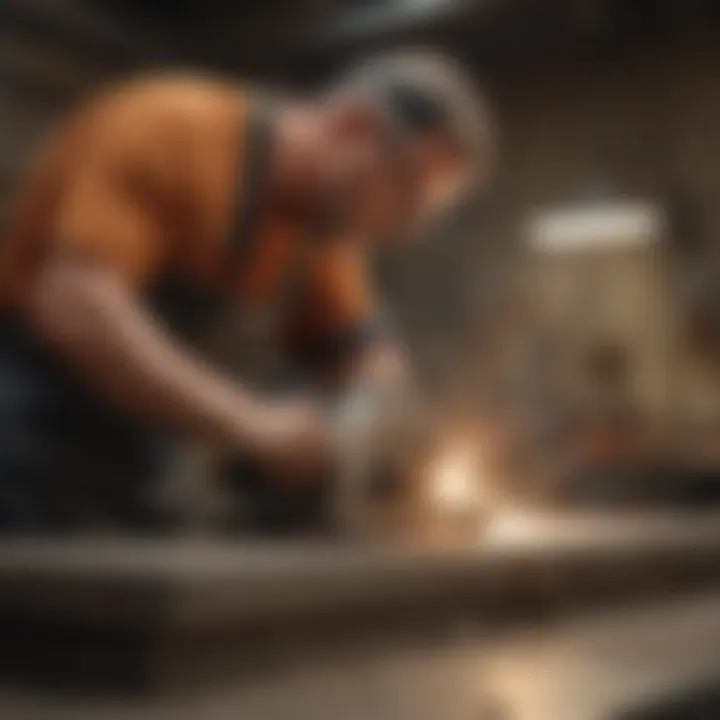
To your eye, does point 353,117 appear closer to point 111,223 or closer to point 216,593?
point 111,223

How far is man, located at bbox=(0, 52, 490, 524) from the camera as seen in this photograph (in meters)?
0.59

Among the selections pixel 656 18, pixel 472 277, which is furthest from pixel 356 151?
pixel 656 18

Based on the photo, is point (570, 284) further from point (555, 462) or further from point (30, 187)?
point (30, 187)

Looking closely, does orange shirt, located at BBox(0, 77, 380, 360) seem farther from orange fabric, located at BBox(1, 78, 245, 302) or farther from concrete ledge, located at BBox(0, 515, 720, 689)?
concrete ledge, located at BBox(0, 515, 720, 689)

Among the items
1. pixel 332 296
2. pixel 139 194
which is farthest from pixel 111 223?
pixel 332 296

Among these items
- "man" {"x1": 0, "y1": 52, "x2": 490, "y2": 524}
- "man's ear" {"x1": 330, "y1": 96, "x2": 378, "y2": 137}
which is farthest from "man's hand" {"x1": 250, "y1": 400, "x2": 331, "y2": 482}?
"man's ear" {"x1": 330, "y1": 96, "x2": 378, "y2": 137}

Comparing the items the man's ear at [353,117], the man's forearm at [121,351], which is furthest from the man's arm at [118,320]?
the man's ear at [353,117]

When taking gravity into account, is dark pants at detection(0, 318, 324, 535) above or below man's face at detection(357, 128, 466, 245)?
below

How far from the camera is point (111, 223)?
587 millimetres

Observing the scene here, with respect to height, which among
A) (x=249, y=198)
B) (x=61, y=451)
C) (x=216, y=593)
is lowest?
(x=216, y=593)

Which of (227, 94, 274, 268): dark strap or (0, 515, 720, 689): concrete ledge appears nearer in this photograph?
(0, 515, 720, 689): concrete ledge

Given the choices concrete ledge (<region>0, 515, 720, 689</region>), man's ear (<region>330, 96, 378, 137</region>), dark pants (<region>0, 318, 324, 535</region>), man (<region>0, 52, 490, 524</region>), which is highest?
man's ear (<region>330, 96, 378, 137</region>)

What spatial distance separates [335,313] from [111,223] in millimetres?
136

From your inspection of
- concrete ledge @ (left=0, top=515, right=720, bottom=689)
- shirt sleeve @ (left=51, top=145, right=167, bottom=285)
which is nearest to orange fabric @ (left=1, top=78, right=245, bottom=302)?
shirt sleeve @ (left=51, top=145, right=167, bottom=285)
